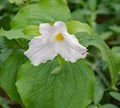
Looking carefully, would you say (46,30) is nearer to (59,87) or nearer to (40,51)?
(40,51)

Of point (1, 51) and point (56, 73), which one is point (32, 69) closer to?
point (56, 73)

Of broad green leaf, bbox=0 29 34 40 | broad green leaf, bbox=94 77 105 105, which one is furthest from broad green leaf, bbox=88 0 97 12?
broad green leaf, bbox=0 29 34 40

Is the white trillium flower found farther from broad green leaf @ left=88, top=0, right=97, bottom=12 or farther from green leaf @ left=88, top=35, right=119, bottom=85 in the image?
broad green leaf @ left=88, top=0, right=97, bottom=12


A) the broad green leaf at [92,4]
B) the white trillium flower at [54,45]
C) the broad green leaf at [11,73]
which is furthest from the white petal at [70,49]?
the broad green leaf at [92,4]

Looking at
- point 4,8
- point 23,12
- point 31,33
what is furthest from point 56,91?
point 4,8

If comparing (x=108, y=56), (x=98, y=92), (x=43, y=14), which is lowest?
(x=98, y=92)

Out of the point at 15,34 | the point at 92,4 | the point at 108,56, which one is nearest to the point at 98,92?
the point at 108,56
